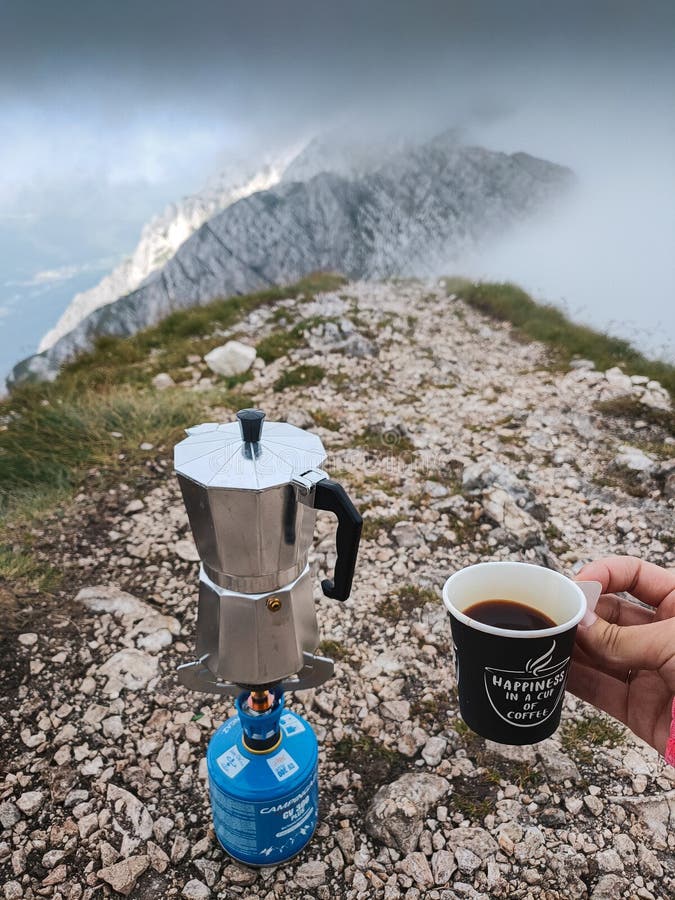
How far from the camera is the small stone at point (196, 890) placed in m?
1.58

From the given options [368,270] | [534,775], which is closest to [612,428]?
[534,775]

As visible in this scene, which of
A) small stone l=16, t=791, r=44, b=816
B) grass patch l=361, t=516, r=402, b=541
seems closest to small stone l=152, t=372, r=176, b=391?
grass patch l=361, t=516, r=402, b=541

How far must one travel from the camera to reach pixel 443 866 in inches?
64.9

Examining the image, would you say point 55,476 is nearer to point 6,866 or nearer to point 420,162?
point 6,866

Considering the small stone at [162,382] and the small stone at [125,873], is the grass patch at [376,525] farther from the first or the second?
the small stone at [162,382]

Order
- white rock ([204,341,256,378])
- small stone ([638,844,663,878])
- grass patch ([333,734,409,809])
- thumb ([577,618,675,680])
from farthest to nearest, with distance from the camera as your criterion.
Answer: white rock ([204,341,256,378]), grass patch ([333,734,409,809]), small stone ([638,844,663,878]), thumb ([577,618,675,680])

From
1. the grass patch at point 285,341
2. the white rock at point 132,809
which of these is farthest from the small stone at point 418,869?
the grass patch at point 285,341

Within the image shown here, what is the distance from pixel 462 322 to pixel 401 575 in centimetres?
531

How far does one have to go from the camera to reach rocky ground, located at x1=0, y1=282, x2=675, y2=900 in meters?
1.65

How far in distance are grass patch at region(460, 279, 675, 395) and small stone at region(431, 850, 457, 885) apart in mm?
4684

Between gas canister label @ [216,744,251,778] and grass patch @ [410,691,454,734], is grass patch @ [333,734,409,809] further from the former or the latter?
gas canister label @ [216,744,251,778]

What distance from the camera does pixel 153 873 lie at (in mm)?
1641

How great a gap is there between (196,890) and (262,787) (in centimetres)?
42

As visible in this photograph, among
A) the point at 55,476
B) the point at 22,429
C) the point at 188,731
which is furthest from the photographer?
the point at 22,429
